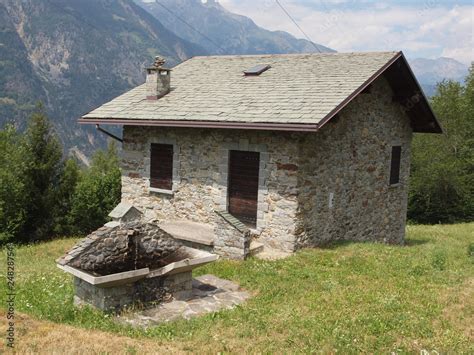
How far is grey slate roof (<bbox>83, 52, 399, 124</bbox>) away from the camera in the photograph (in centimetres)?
1196

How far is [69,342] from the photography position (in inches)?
232

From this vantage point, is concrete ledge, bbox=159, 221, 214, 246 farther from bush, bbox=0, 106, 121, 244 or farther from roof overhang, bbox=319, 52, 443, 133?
bush, bbox=0, 106, 121, 244

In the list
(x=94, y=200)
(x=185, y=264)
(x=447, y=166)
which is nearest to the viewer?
(x=185, y=264)

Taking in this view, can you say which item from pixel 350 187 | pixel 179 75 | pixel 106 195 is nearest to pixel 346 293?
pixel 350 187

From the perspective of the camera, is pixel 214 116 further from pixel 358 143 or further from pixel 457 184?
pixel 457 184

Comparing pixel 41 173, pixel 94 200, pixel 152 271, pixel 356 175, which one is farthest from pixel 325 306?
pixel 41 173

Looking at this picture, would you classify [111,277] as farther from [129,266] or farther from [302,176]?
[302,176]

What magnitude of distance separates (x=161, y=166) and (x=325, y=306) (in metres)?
8.11

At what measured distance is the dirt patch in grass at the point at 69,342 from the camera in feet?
18.6

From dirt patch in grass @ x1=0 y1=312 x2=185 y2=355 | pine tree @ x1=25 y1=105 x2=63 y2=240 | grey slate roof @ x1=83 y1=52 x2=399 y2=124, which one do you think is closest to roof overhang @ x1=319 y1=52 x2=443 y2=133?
grey slate roof @ x1=83 y1=52 x2=399 y2=124

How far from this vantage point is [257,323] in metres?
7.12

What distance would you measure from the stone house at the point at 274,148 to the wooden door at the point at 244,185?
3cm

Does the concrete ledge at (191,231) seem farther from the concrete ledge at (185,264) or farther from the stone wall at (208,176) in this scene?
the concrete ledge at (185,264)

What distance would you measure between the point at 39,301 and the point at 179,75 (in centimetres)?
1096
